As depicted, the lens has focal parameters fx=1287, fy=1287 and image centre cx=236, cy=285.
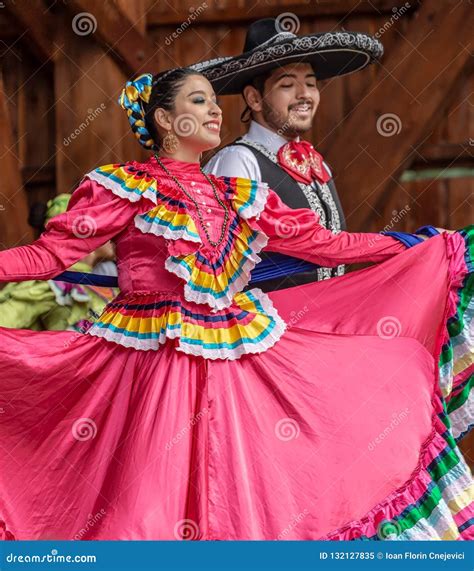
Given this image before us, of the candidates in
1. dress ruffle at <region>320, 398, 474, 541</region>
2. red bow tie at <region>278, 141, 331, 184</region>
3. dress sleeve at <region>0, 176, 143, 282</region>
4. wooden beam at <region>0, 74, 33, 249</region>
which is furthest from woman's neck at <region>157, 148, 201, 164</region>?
wooden beam at <region>0, 74, 33, 249</region>

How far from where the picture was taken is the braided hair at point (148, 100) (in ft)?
12.5

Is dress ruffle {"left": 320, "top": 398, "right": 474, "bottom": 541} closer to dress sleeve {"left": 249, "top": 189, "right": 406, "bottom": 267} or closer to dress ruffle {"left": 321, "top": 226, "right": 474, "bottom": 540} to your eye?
dress ruffle {"left": 321, "top": 226, "right": 474, "bottom": 540}

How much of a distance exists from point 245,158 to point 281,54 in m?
0.38

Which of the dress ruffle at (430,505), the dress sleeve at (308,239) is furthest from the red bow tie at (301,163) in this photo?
the dress ruffle at (430,505)

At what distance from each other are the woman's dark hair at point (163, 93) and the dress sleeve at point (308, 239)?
393 millimetres

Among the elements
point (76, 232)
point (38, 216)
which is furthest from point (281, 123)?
point (38, 216)

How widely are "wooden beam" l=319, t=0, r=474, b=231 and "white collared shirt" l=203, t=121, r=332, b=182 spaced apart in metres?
1.36

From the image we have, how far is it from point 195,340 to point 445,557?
876mm

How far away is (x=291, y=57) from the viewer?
176 inches

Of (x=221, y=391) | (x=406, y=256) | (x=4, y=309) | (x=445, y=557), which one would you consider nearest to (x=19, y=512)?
(x=221, y=391)

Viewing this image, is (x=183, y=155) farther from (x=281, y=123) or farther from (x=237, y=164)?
(x=281, y=123)

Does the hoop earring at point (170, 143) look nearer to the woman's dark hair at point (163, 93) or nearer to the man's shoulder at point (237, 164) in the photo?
the woman's dark hair at point (163, 93)

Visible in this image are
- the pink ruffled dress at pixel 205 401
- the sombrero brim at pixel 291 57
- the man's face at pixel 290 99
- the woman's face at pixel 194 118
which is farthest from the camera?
the man's face at pixel 290 99

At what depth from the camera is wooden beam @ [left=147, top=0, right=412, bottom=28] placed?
19.8 ft
